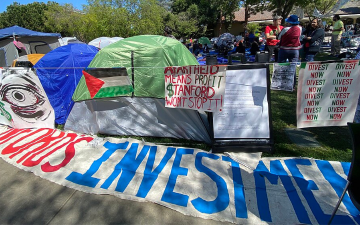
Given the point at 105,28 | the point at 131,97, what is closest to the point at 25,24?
the point at 105,28

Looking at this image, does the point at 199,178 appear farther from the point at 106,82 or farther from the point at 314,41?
the point at 314,41

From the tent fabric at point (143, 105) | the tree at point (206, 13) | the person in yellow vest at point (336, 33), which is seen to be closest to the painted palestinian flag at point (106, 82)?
the tent fabric at point (143, 105)

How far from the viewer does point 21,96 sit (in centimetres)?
462

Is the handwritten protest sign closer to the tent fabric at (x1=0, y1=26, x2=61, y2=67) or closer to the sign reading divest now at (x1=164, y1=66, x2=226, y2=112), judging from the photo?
the sign reading divest now at (x1=164, y1=66, x2=226, y2=112)

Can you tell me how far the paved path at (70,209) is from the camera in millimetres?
2469

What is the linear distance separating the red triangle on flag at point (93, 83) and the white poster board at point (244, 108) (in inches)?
80.3

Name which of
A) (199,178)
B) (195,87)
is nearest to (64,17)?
(195,87)

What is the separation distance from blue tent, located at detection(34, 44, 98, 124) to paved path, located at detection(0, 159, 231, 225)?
2065mm

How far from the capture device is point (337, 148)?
365cm

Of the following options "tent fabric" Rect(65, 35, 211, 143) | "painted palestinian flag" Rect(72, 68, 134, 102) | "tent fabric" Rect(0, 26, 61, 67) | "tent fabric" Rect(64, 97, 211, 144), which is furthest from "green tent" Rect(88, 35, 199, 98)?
"tent fabric" Rect(0, 26, 61, 67)

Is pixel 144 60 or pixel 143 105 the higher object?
pixel 144 60

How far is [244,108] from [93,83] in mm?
2572

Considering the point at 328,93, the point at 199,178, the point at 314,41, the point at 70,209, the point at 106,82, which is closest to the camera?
the point at 70,209

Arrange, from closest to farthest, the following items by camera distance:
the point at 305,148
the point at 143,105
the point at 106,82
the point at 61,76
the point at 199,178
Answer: the point at 199,178, the point at 305,148, the point at 106,82, the point at 143,105, the point at 61,76
